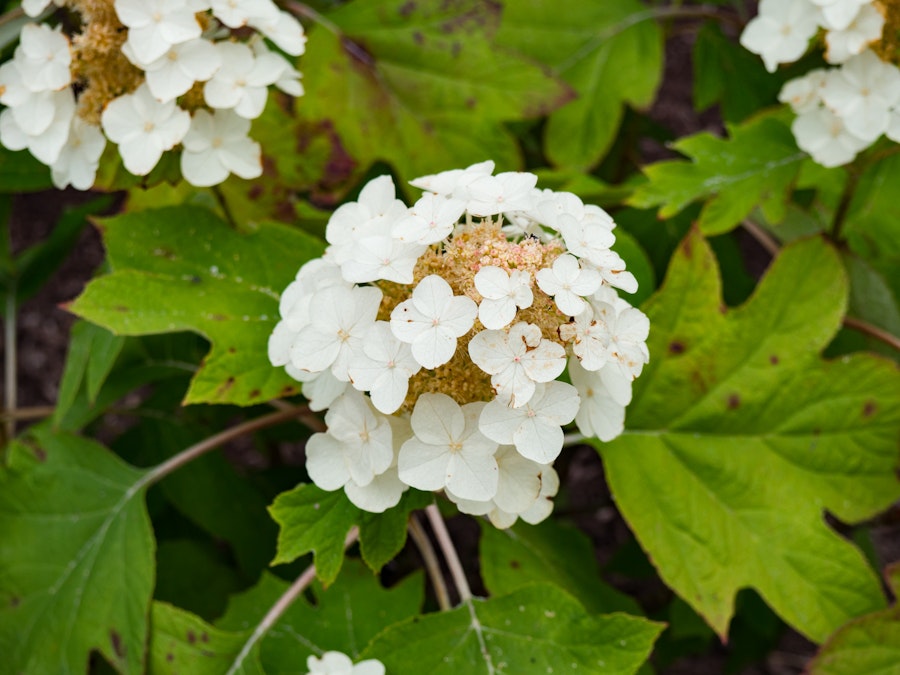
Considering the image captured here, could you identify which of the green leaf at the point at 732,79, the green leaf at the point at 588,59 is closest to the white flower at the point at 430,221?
the green leaf at the point at 588,59

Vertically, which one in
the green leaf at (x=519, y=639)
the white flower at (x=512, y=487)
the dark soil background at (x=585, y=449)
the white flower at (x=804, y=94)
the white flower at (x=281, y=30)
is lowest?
the dark soil background at (x=585, y=449)

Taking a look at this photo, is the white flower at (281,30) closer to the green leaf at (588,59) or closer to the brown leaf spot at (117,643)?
the green leaf at (588,59)

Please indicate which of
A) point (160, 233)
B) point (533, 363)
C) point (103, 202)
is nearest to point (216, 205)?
point (160, 233)

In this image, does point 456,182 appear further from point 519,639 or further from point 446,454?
point 519,639

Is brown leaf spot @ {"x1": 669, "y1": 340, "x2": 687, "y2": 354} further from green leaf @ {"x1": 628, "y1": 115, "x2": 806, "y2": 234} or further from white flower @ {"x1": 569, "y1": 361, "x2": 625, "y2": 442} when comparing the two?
white flower @ {"x1": 569, "y1": 361, "x2": 625, "y2": 442}

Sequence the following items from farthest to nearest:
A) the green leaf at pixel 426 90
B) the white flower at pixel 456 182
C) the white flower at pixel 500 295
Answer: the green leaf at pixel 426 90, the white flower at pixel 456 182, the white flower at pixel 500 295

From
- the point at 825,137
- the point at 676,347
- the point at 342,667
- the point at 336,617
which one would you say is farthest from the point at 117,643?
the point at 825,137
